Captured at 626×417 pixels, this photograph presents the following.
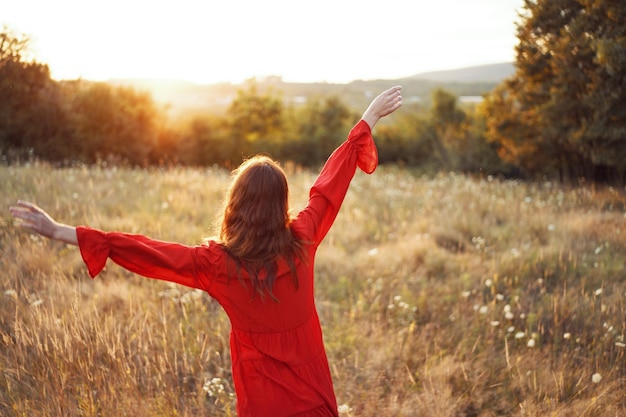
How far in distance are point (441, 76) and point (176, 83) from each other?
216 ft

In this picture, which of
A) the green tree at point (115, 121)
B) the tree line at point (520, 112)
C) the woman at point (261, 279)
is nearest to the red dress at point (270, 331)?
the woman at point (261, 279)

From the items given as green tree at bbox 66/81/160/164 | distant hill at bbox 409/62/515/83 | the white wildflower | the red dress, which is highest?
distant hill at bbox 409/62/515/83

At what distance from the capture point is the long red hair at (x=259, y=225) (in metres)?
2.25

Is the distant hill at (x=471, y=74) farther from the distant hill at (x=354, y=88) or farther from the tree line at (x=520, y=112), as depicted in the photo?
the tree line at (x=520, y=112)

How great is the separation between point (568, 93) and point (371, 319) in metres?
10.0

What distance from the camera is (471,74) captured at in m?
137

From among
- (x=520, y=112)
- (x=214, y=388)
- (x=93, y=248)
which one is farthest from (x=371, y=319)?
(x=520, y=112)

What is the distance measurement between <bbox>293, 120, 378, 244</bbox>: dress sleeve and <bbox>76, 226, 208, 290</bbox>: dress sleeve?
528 mm

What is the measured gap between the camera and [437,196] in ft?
33.4

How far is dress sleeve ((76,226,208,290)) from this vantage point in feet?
6.66

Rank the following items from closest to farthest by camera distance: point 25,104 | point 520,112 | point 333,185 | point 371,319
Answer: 1. point 333,185
2. point 371,319
3. point 520,112
4. point 25,104

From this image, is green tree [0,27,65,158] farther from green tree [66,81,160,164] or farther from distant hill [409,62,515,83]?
distant hill [409,62,515,83]

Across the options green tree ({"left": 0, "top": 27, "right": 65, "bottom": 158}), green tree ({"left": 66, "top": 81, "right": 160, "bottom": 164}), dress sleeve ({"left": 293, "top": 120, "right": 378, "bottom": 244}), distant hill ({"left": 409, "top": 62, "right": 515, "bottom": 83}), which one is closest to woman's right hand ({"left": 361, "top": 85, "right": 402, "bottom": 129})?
dress sleeve ({"left": 293, "top": 120, "right": 378, "bottom": 244})

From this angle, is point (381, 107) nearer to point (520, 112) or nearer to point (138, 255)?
point (138, 255)
